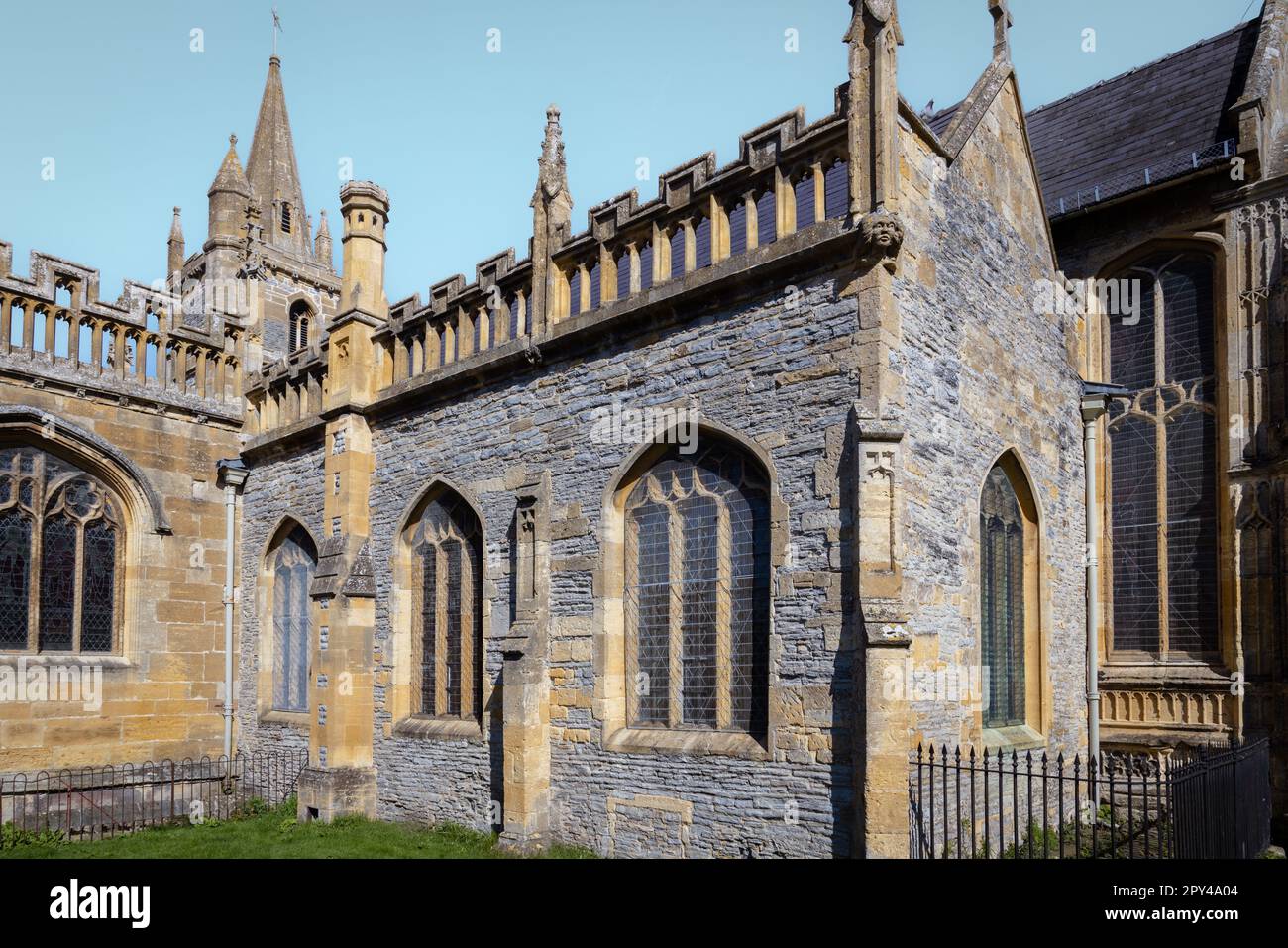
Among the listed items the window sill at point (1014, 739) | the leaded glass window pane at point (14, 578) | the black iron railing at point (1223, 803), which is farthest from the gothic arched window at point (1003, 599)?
the leaded glass window pane at point (14, 578)

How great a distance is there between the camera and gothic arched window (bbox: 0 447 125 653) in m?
15.2

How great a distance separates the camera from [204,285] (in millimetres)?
30344

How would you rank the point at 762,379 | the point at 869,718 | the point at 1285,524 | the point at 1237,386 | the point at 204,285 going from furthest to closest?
the point at 204,285 → the point at 1237,386 → the point at 1285,524 → the point at 762,379 → the point at 869,718

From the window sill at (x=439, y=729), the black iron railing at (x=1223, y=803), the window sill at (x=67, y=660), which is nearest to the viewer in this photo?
the black iron railing at (x=1223, y=803)

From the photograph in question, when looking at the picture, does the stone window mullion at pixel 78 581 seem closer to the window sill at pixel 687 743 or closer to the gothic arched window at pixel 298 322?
the window sill at pixel 687 743

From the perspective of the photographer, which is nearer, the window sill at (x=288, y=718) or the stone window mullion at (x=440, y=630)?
the stone window mullion at (x=440, y=630)

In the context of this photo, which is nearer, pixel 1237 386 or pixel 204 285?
pixel 1237 386

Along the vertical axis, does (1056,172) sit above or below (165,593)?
above

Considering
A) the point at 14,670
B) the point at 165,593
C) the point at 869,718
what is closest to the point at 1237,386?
the point at 869,718

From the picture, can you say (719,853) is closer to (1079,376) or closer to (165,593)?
(1079,376)

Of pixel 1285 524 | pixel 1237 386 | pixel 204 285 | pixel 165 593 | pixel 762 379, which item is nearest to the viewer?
pixel 762 379

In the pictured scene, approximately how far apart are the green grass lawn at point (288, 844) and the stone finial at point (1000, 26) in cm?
1113

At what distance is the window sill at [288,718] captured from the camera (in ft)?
52.2

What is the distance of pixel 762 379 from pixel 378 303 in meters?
7.56
